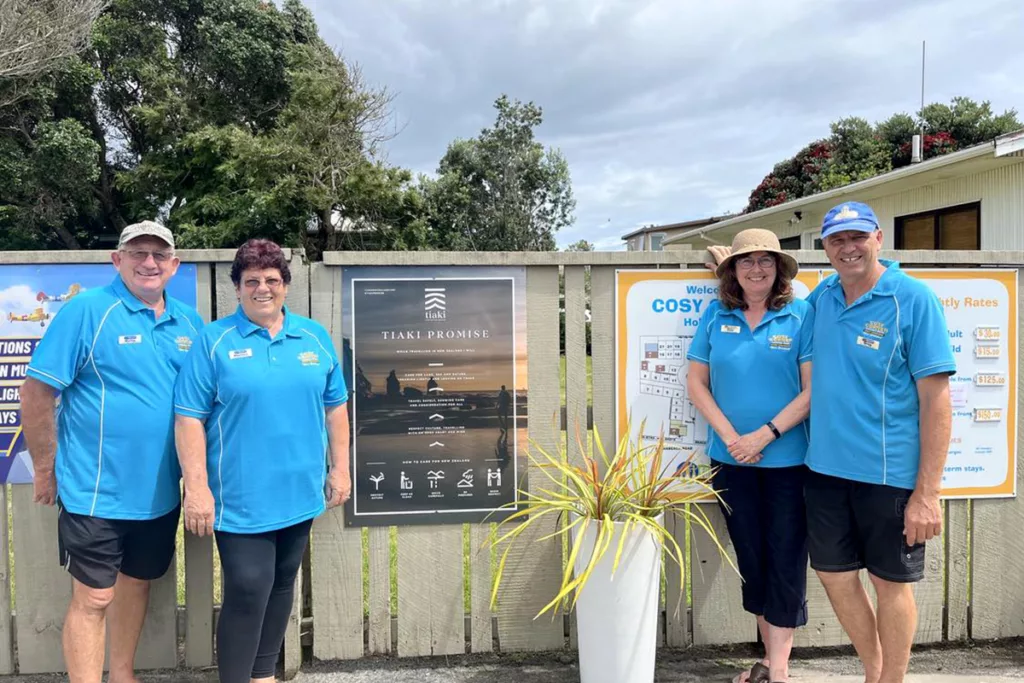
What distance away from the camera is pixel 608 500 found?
281 centimetres

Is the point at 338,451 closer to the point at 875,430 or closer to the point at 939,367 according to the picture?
the point at 875,430

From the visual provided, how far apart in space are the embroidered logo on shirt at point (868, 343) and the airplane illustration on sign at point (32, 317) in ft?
11.1

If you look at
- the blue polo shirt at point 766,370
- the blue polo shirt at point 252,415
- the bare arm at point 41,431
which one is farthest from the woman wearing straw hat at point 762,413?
the bare arm at point 41,431

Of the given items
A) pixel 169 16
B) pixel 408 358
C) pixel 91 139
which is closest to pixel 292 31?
pixel 169 16

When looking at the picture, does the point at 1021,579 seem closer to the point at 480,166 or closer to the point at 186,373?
the point at 186,373

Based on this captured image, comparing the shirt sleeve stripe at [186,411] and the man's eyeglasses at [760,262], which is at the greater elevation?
the man's eyeglasses at [760,262]

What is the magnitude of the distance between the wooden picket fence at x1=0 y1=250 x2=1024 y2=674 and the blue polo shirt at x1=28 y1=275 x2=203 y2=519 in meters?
0.59

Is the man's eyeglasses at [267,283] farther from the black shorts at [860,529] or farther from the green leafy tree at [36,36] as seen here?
the green leafy tree at [36,36]

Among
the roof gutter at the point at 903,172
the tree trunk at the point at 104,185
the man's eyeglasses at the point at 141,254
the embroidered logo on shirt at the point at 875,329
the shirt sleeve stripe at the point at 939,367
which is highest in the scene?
the tree trunk at the point at 104,185

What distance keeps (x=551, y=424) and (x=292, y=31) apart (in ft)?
84.0

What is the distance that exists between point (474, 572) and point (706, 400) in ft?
4.43

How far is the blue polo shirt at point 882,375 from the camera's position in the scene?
251cm

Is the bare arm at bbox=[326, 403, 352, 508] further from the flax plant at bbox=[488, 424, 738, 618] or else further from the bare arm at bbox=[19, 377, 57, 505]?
the bare arm at bbox=[19, 377, 57, 505]

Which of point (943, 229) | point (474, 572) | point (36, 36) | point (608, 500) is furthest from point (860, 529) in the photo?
point (36, 36)
